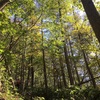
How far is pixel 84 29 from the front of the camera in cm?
2109

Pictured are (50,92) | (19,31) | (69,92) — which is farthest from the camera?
(50,92)

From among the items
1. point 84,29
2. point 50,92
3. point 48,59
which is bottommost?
point 48,59

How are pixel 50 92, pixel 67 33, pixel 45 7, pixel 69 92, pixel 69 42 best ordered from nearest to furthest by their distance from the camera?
1. pixel 45 7
2. pixel 69 92
3. pixel 50 92
4. pixel 67 33
5. pixel 69 42

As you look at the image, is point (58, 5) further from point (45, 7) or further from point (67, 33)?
point (67, 33)

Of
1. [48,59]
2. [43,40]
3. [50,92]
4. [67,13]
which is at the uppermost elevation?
[43,40]

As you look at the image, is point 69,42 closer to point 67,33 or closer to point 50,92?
point 67,33

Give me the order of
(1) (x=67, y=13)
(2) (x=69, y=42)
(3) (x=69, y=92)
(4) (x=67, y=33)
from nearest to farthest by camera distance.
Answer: (3) (x=69, y=92)
(1) (x=67, y=13)
(4) (x=67, y=33)
(2) (x=69, y=42)

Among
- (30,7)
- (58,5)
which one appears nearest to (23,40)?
(30,7)

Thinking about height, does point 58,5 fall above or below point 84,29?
above

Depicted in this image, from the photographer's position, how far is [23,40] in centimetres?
1562

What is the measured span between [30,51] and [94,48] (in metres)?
7.33

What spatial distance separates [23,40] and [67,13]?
24.3 feet

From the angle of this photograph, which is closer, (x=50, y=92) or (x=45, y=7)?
(x=45, y=7)

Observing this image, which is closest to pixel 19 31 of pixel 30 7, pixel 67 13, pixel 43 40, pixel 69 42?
pixel 30 7
